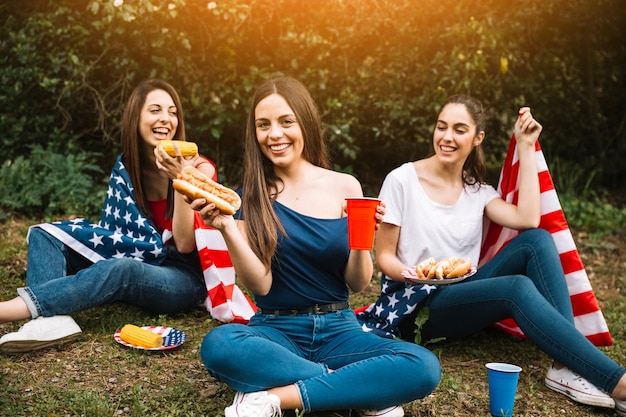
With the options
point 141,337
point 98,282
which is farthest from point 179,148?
point 141,337

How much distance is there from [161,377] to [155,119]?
1522mm

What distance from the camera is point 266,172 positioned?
10.2 feet

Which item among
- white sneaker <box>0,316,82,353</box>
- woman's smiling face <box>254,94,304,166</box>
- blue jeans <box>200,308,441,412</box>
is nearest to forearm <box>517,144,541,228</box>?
blue jeans <box>200,308,441,412</box>

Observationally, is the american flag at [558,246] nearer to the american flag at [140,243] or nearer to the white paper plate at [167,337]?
the american flag at [140,243]

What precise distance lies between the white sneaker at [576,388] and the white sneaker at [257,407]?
1465 millimetres

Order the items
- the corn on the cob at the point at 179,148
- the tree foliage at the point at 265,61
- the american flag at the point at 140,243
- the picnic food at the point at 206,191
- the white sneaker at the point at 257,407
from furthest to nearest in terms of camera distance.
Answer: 1. the tree foliage at the point at 265,61
2. the american flag at the point at 140,243
3. the corn on the cob at the point at 179,148
4. the picnic food at the point at 206,191
5. the white sneaker at the point at 257,407

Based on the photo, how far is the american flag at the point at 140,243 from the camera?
145 inches

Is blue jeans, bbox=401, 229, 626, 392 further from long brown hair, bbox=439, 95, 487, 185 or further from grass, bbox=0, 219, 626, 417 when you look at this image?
long brown hair, bbox=439, 95, 487, 185

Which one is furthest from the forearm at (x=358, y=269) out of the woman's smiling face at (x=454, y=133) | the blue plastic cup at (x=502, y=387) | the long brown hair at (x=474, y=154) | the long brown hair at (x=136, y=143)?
the long brown hair at (x=136, y=143)

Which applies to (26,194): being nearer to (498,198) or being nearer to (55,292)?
(55,292)

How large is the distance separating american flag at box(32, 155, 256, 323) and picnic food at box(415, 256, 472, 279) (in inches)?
45.6

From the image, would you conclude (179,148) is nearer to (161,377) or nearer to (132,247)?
(132,247)

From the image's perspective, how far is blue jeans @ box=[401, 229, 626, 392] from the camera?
3010 millimetres

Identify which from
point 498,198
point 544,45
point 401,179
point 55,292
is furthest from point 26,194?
point 544,45
